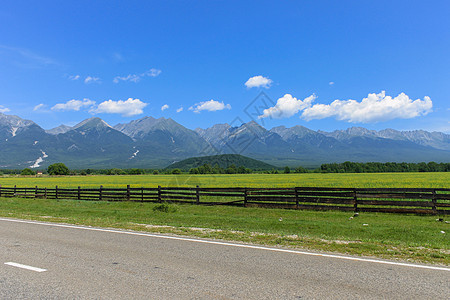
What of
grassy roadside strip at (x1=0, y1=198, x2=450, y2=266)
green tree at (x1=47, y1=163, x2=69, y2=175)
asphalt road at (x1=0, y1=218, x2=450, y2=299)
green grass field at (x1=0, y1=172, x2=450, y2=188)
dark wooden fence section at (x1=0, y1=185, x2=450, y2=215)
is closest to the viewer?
asphalt road at (x1=0, y1=218, x2=450, y2=299)

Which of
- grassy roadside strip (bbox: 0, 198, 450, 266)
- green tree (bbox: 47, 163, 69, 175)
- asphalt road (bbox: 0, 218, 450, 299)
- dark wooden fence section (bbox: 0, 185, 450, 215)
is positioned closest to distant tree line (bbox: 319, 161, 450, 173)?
dark wooden fence section (bbox: 0, 185, 450, 215)

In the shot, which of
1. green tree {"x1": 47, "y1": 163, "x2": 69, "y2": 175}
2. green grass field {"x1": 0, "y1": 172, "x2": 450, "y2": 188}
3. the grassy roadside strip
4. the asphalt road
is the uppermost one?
green tree {"x1": 47, "y1": 163, "x2": 69, "y2": 175}

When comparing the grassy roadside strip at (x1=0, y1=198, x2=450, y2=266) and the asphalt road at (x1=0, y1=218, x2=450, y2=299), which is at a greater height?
the asphalt road at (x1=0, y1=218, x2=450, y2=299)

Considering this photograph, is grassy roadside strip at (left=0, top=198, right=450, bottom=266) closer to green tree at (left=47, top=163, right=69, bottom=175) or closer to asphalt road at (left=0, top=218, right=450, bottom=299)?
asphalt road at (left=0, top=218, right=450, bottom=299)

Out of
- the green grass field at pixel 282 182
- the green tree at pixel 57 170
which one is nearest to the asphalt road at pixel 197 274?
the green grass field at pixel 282 182

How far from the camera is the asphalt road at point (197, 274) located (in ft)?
16.7

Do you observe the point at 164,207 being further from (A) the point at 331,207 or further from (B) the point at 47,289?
(B) the point at 47,289

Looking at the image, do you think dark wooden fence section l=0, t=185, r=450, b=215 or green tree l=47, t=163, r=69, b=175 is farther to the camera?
green tree l=47, t=163, r=69, b=175

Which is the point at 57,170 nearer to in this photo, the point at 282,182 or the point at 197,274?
the point at 282,182

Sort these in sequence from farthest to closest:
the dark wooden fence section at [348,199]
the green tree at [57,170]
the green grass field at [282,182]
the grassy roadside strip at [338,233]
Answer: the green tree at [57,170]
the green grass field at [282,182]
the dark wooden fence section at [348,199]
the grassy roadside strip at [338,233]

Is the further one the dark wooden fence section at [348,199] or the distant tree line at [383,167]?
the distant tree line at [383,167]

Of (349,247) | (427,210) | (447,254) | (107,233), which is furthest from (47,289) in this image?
(427,210)

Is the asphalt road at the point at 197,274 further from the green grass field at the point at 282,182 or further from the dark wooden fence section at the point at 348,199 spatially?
the green grass field at the point at 282,182

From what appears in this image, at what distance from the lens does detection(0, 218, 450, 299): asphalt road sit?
509 cm
